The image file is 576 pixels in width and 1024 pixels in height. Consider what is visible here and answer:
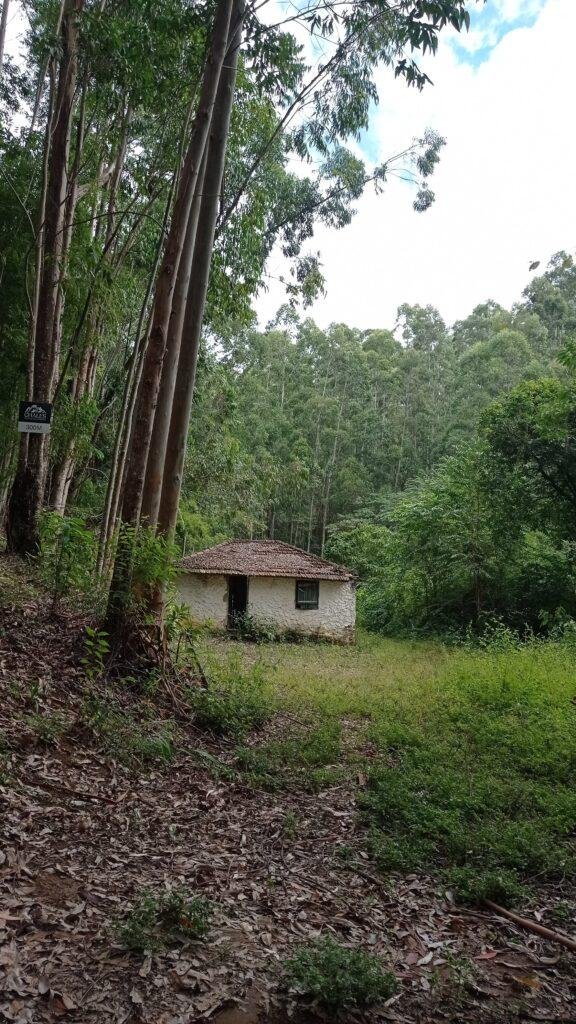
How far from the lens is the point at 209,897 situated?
11.0ft

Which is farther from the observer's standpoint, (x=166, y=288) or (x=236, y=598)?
(x=236, y=598)

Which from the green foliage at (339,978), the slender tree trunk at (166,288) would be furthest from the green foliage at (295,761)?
the slender tree trunk at (166,288)

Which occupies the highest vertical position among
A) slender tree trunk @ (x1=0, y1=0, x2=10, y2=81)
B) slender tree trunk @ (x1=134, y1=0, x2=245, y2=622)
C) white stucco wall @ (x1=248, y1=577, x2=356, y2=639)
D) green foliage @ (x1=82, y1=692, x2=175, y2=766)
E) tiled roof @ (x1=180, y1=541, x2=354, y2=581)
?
slender tree trunk @ (x1=0, y1=0, x2=10, y2=81)

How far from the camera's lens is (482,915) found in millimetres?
3639

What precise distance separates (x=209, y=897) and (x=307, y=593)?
55.4ft

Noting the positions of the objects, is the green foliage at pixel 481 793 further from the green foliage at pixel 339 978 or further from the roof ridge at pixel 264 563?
the roof ridge at pixel 264 563

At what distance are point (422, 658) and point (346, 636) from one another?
4558 mm

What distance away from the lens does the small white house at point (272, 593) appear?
19562 mm

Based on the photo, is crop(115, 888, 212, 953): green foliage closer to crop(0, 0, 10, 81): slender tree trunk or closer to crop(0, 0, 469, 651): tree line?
crop(0, 0, 469, 651): tree line

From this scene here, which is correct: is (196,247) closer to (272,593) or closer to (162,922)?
(162,922)

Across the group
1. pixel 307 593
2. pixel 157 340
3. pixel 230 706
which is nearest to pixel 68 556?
pixel 230 706

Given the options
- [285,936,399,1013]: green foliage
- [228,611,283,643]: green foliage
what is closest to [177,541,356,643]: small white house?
[228,611,283,643]: green foliage

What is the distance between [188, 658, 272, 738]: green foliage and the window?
11.8 metres

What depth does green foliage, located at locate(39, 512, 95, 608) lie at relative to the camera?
6.93m
